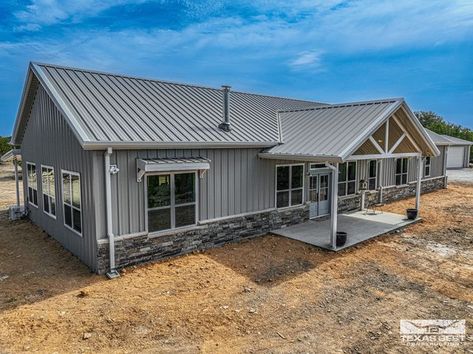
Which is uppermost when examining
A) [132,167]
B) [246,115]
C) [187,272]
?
[246,115]

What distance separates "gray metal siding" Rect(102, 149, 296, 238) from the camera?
7781 mm

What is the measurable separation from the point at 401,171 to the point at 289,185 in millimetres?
8841

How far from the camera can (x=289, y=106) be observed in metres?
16.7

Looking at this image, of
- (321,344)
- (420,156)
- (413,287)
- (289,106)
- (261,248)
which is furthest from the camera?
(289,106)

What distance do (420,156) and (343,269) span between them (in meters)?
7.06

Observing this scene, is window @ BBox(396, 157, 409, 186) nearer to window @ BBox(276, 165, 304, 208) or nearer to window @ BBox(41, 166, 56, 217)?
window @ BBox(276, 165, 304, 208)

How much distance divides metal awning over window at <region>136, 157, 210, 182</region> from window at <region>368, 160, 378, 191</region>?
9.16 metres

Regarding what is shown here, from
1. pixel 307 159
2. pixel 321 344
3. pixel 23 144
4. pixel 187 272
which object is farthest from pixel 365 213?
pixel 23 144

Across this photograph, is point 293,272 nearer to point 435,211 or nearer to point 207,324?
point 207,324

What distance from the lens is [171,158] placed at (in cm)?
858

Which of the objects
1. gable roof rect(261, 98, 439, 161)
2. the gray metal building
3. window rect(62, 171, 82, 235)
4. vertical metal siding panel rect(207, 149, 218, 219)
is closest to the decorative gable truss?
the gray metal building

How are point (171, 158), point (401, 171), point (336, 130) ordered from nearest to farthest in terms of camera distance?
point (171, 158), point (336, 130), point (401, 171)

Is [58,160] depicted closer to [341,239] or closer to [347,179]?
[341,239]

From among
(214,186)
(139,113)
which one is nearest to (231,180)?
(214,186)
